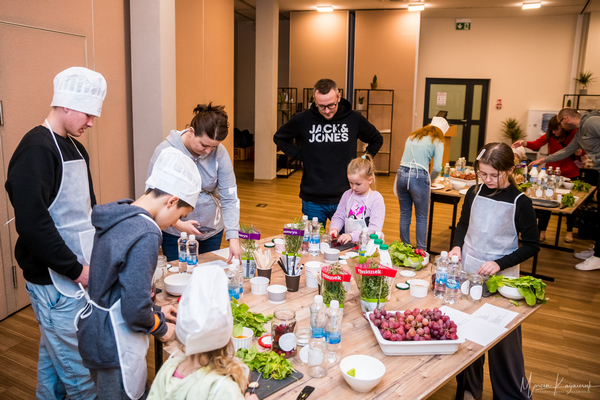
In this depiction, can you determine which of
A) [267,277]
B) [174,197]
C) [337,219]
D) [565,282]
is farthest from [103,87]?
[565,282]

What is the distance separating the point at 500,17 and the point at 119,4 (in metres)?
9.80

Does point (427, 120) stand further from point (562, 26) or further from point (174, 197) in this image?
point (174, 197)

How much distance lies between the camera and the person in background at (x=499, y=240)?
2.59 metres

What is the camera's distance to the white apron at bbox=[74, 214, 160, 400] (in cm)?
165

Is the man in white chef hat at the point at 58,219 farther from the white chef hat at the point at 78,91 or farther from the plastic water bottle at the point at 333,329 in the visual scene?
the plastic water bottle at the point at 333,329

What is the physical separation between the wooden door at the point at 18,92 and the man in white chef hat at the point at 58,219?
1.75 m

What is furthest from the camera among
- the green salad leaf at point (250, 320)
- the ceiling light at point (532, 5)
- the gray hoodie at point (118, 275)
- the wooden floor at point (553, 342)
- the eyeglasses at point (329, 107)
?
the ceiling light at point (532, 5)

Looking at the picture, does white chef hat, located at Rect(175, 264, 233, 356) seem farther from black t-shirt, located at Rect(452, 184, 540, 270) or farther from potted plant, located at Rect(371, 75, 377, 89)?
potted plant, located at Rect(371, 75, 377, 89)

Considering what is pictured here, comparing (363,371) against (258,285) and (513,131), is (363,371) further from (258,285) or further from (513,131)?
(513,131)

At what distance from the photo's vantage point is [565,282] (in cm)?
493

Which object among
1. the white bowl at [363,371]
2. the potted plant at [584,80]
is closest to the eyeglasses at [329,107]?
the white bowl at [363,371]

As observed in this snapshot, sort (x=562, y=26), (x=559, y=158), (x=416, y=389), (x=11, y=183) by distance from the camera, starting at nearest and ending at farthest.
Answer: (x=416, y=389) < (x=11, y=183) < (x=559, y=158) < (x=562, y=26)

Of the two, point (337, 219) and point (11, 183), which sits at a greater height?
point (11, 183)

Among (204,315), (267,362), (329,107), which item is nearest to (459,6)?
(329,107)
